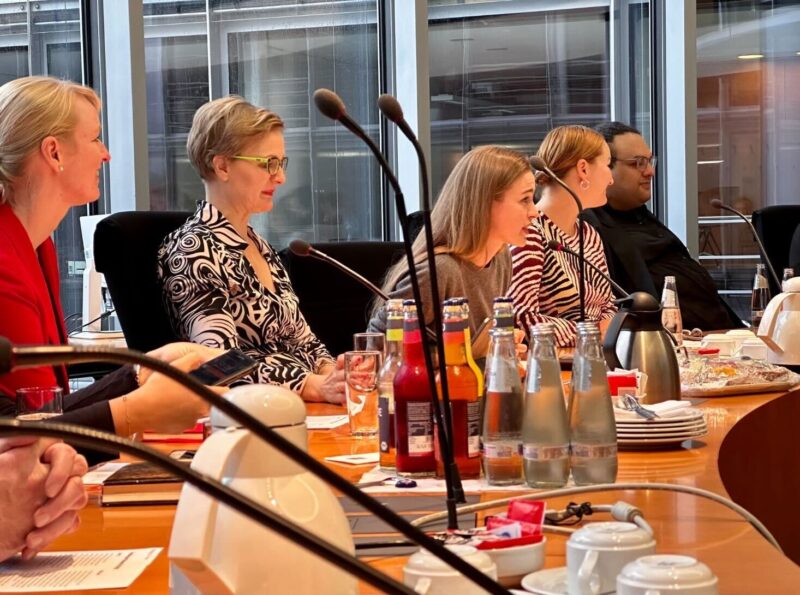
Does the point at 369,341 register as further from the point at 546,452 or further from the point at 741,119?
the point at 741,119

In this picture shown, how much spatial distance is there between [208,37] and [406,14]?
0.96 metres

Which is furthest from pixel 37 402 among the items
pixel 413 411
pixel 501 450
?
pixel 501 450

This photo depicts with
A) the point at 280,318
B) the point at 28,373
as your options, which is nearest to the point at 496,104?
the point at 280,318

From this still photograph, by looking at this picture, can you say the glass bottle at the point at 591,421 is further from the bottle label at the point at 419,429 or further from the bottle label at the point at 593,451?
the bottle label at the point at 419,429

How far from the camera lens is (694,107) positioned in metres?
6.20

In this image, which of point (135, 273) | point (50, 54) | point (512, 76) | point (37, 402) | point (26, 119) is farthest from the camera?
point (512, 76)

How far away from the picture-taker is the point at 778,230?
484 centimetres

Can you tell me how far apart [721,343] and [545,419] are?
1.94 meters

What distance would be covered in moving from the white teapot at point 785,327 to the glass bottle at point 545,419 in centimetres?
162

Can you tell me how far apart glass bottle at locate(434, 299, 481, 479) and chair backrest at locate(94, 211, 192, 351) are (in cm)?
132

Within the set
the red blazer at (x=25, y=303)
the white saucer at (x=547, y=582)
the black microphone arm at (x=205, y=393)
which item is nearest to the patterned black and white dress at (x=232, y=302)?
the red blazer at (x=25, y=303)

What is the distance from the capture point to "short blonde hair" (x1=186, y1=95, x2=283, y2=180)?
3021mm

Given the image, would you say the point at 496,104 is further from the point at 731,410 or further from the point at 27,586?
the point at 27,586

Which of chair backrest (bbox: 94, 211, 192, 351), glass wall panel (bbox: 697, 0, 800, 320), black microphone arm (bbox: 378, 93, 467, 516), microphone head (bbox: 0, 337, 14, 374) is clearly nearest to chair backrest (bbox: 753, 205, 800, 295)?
glass wall panel (bbox: 697, 0, 800, 320)
